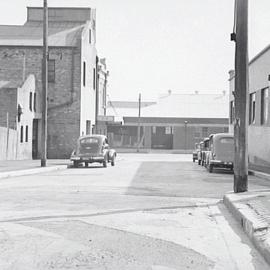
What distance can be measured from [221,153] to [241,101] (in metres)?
14.1

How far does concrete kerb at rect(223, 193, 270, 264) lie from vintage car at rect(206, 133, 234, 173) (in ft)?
48.1

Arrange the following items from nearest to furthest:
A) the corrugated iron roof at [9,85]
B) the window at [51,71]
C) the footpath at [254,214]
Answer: the footpath at [254,214], the corrugated iron roof at [9,85], the window at [51,71]

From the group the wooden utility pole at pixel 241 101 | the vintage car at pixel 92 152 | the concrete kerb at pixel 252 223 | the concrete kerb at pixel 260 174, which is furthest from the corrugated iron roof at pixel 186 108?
the concrete kerb at pixel 252 223

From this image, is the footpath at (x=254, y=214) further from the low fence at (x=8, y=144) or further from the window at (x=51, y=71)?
the window at (x=51, y=71)

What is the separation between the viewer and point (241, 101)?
550 inches

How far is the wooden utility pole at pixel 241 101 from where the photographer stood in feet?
45.6

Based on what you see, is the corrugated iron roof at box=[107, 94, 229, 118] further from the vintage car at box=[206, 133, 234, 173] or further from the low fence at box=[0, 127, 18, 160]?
the vintage car at box=[206, 133, 234, 173]

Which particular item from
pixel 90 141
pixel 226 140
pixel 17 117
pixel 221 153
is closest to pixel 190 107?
pixel 17 117

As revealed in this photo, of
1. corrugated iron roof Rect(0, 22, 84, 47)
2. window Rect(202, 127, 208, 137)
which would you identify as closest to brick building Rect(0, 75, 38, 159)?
corrugated iron roof Rect(0, 22, 84, 47)

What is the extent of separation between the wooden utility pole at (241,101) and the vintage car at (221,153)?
13427 millimetres

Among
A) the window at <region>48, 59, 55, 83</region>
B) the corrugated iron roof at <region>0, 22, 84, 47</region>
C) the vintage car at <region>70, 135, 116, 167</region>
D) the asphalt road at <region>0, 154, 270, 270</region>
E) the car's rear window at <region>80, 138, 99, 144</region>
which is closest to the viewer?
the asphalt road at <region>0, 154, 270, 270</region>

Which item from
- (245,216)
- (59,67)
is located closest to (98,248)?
(245,216)

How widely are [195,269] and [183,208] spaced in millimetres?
5656

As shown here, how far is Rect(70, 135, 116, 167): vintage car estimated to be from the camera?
3206 centimetres
